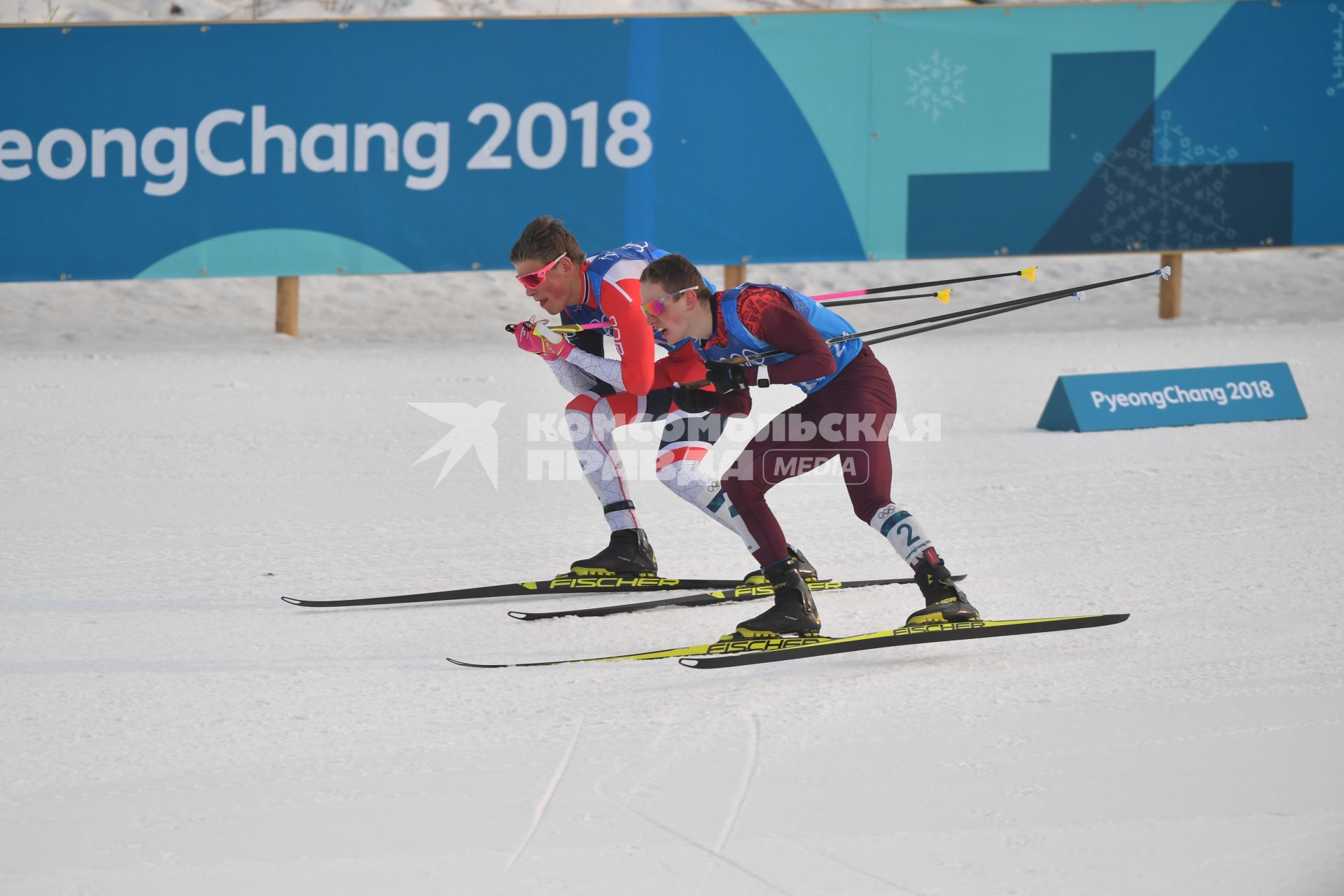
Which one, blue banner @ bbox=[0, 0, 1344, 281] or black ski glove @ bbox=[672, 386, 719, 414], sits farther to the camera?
blue banner @ bbox=[0, 0, 1344, 281]

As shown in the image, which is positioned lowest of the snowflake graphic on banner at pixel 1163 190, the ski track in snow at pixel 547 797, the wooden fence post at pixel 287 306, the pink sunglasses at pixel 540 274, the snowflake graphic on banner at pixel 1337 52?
the ski track in snow at pixel 547 797

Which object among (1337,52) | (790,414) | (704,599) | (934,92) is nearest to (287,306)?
(934,92)

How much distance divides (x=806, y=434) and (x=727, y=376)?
1.03 feet

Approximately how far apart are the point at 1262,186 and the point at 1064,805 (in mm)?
9953

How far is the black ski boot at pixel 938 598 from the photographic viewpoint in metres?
4.70

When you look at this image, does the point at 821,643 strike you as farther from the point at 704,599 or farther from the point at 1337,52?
the point at 1337,52

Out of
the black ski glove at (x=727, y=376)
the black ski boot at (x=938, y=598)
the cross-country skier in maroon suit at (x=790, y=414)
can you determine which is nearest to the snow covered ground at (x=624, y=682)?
the black ski boot at (x=938, y=598)

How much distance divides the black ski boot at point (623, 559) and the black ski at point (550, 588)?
23 mm

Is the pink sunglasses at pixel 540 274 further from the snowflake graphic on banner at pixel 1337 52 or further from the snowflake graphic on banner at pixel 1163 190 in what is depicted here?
the snowflake graphic on banner at pixel 1337 52

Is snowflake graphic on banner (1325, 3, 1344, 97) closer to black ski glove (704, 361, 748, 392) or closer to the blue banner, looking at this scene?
the blue banner

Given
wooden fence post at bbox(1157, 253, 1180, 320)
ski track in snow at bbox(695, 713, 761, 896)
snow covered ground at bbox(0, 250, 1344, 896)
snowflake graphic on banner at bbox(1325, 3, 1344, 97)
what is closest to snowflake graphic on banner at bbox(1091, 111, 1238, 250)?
wooden fence post at bbox(1157, 253, 1180, 320)

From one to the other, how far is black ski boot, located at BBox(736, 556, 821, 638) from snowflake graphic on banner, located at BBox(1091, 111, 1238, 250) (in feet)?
26.7

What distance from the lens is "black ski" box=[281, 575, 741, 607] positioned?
5.47 metres

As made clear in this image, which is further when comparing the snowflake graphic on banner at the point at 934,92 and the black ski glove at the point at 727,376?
the snowflake graphic on banner at the point at 934,92
